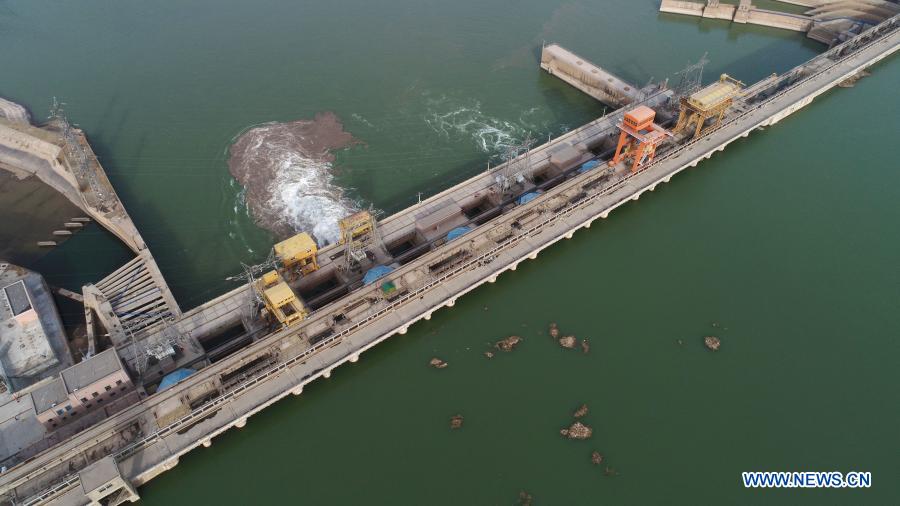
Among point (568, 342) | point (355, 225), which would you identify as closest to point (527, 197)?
point (568, 342)

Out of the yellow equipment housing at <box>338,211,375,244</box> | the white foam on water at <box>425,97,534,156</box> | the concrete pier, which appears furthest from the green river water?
the yellow equipment housing at <box>338,211,375,244</box>

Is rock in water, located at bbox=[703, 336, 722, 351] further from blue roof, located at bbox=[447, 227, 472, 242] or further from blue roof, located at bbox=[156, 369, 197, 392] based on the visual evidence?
blue roof, located at bbox=[156, 369, 197, 392]

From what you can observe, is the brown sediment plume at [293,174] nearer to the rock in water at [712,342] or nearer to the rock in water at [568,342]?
the rock in water at [568,342]

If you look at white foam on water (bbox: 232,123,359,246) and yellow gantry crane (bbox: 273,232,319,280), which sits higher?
white foam on water (bbox: 232,123,359,246)

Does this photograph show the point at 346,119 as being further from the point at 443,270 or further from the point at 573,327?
the point at 573,327

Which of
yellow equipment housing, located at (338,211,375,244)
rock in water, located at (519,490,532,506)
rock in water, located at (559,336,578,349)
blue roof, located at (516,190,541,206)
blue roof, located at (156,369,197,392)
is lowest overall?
rock in water, located at (519,490,532,506)

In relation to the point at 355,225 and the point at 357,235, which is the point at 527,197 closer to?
the point at 357,235

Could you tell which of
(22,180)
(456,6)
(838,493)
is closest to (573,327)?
(838,493)
